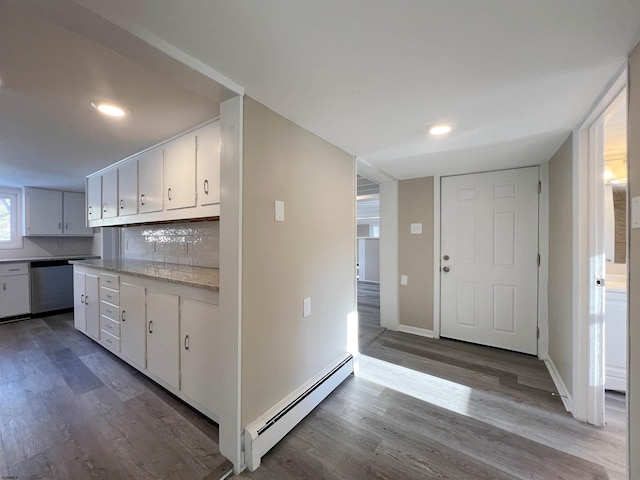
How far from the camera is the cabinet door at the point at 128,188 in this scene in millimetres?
2750

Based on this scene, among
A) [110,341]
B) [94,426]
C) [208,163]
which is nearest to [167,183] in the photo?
[208,163]

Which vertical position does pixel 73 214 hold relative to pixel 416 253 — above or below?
above

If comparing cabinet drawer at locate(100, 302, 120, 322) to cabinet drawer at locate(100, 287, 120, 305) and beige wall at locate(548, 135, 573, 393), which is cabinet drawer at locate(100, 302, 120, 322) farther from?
beige wall at locate(548, 135, 573, 393)

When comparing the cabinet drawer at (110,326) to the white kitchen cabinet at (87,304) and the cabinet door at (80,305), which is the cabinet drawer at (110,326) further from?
the cabinet door at (80,305)

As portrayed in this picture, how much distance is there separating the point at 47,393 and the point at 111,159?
2.18 metres

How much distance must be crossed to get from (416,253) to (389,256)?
1.14 feet

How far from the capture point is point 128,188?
2.85m

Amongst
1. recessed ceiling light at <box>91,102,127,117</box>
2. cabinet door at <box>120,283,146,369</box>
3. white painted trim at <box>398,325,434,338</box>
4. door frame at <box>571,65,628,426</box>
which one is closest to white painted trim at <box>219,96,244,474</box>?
recessed ceiling light at <box>91,102,127,117</box>

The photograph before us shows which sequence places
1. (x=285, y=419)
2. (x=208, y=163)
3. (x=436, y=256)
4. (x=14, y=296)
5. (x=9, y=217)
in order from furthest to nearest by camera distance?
(x=9, y=217) < (x=14, y=296) < (x=436, y=256) < (x=208, y=163) < (x=285, y=419)

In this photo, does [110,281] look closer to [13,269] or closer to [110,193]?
[110,193]

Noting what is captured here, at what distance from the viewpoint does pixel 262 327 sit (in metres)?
1.53

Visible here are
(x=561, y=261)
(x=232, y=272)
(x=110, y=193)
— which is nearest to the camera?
(x=232, y=272)

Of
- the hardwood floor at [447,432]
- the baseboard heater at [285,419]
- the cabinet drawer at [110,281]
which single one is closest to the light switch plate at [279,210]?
the baseboard heater at [285,419]

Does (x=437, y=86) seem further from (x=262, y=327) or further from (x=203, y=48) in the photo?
(x=262, y=327)
